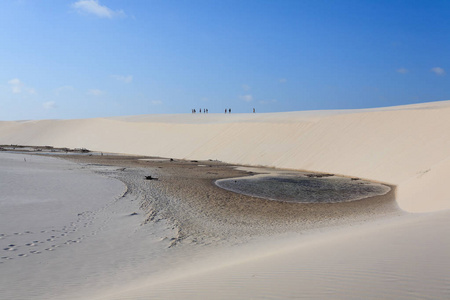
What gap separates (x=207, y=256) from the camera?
8469 mm

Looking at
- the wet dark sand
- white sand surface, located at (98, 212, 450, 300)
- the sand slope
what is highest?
the sand slope

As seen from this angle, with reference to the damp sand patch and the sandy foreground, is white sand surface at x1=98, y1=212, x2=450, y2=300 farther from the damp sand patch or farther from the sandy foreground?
the damp sand patch

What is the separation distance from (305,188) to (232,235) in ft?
30.4

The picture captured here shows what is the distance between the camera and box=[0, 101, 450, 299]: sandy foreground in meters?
4.92

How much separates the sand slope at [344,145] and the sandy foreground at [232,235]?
149mm

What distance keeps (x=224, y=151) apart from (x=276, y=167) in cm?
868

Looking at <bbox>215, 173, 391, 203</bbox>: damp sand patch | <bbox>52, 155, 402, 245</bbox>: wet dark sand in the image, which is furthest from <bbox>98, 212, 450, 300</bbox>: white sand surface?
<bbox>215, 173, 391, 203</bbox>: damp sand patch

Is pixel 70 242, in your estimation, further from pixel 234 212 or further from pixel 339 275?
A: pixel 339 275

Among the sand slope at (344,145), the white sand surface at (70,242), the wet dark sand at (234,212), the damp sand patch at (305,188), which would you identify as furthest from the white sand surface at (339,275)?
the damp sand patch at (305,188)

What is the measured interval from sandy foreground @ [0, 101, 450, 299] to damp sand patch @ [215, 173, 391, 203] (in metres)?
0.90

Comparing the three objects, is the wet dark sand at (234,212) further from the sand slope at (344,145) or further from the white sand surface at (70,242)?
the sand slope at (344,145)

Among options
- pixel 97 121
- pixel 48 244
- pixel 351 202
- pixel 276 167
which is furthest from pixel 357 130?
pixel 97 121

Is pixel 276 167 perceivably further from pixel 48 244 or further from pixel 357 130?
pixel 48 244

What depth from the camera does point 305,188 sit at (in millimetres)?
19000
